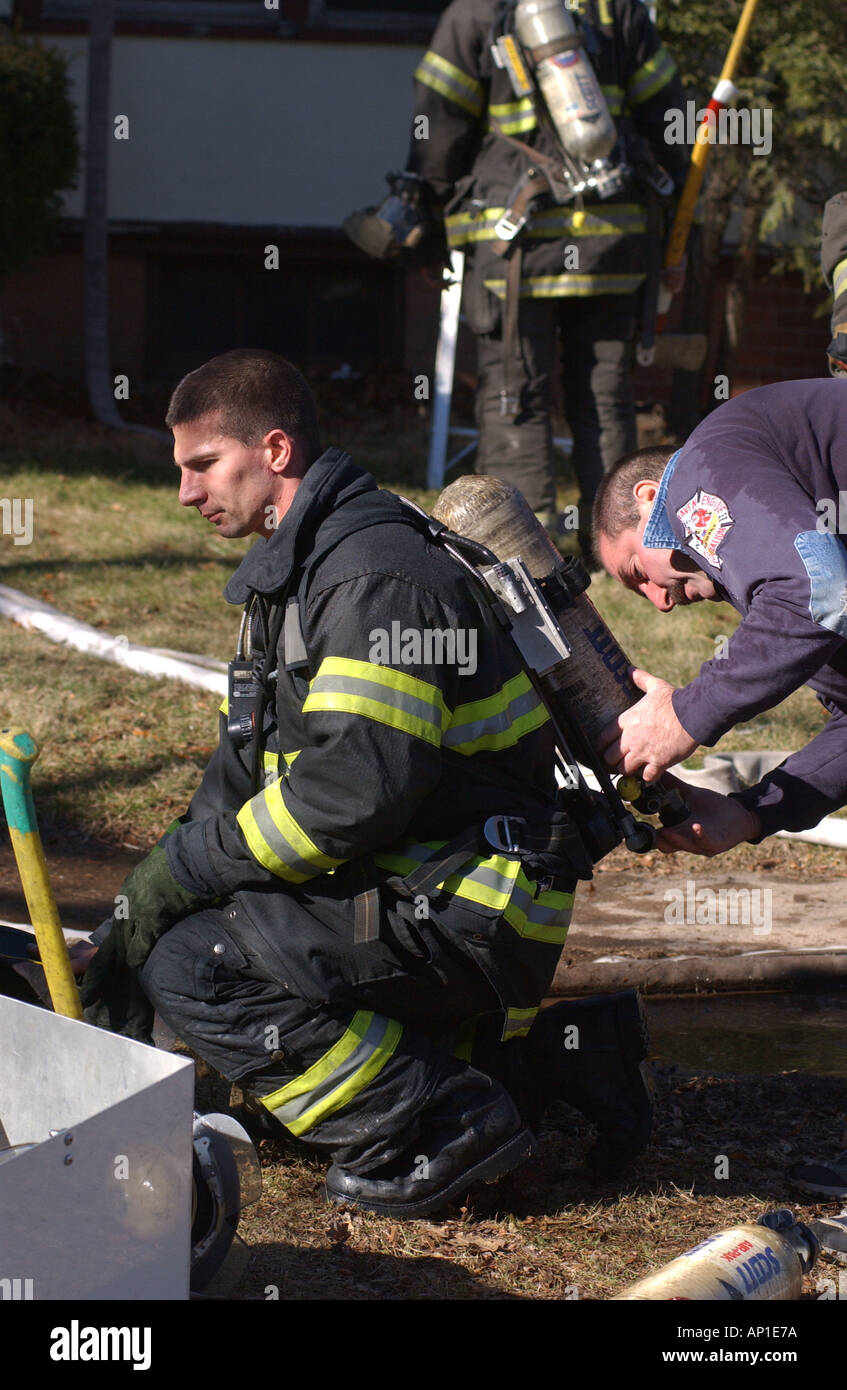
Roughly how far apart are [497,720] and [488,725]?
0.02 m

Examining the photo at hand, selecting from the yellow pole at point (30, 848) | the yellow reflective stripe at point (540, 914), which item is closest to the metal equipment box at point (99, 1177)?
the yellow pole at point (30, 848)

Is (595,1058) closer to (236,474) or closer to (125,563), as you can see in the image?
(236,474)

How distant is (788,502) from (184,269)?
1084 centimetres

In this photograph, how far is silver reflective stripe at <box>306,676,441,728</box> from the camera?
8.95 ft

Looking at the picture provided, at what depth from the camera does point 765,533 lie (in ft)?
8.95

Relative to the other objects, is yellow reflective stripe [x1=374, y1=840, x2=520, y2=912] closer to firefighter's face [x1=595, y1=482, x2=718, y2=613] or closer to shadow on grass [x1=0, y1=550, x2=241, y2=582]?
firefighter's face [x1=595, y1=482, x2=718, y2=613]

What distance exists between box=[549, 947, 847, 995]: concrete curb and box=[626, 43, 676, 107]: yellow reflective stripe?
4197mm

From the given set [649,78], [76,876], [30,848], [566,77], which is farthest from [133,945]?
[649,78]

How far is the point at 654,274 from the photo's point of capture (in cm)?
688

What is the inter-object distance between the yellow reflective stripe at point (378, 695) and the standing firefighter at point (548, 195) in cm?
418

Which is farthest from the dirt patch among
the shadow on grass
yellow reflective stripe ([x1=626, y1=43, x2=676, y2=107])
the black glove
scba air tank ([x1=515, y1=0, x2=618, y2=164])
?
yellow reflective stripe ([x1=626, y1=43, x2=676, y2=107])

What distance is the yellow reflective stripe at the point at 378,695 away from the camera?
2723 millimetres

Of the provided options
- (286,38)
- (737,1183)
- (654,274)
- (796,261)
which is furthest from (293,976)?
(286,38)

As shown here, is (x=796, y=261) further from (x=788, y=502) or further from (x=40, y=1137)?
(x=40, y=1137)
